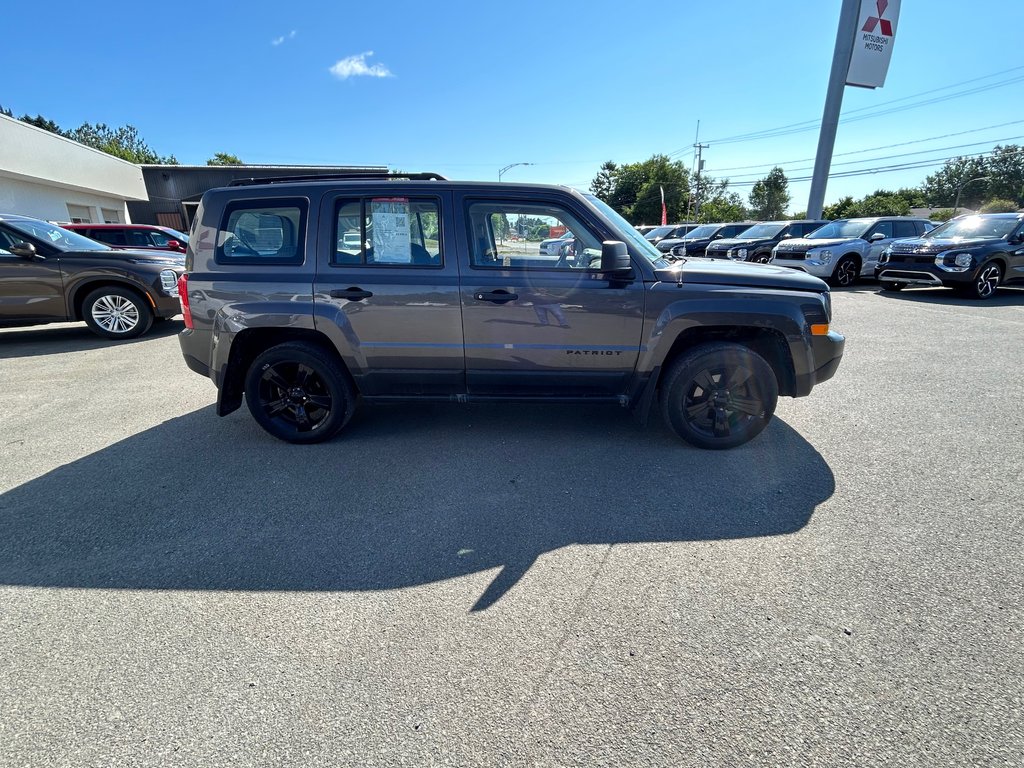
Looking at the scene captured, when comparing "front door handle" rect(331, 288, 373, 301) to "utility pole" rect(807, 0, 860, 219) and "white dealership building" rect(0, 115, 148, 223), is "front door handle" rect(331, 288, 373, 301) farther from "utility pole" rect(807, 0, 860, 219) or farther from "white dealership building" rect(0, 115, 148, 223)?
"white dealership building" rect(0, 115, 148, 223)

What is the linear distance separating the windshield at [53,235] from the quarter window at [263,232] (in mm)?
5674

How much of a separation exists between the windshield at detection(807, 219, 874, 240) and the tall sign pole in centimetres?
651

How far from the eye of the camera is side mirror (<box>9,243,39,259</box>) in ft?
22.1

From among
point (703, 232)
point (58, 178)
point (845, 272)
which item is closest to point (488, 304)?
point (845, 272)

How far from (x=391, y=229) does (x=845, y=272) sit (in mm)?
12890

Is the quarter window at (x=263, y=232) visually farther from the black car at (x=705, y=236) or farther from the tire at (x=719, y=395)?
the black car at (x=705, y=236)

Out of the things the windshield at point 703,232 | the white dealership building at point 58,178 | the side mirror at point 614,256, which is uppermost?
the white dealership building at point 58,178

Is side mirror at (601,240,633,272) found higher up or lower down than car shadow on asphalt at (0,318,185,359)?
higher up

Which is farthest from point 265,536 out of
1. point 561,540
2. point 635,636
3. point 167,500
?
point 635,636

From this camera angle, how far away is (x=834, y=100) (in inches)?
687

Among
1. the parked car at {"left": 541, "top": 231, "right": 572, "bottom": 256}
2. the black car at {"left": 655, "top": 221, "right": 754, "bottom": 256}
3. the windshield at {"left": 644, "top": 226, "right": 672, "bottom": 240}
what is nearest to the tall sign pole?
the black car at {"left": 655, "top": 221, "right": 754, "bottom": 256}

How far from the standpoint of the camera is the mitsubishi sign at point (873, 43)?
1653 cm

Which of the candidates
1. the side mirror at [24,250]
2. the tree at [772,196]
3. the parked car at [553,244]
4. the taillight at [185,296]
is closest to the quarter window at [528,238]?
the parked car at [553,244]

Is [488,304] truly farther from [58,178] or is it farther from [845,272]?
[58,178]
